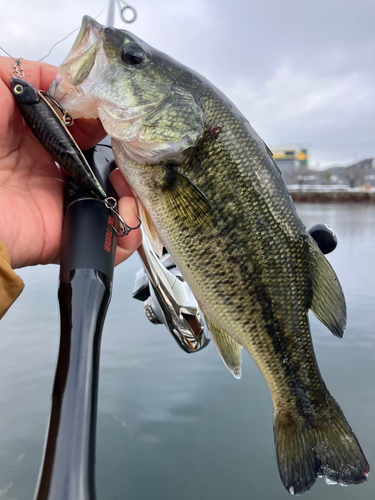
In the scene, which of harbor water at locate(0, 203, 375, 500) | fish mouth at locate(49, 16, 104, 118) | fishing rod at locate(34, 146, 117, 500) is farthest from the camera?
harbor water at locate(0, 203, 375, 500)

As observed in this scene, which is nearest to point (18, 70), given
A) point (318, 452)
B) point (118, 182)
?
point (118, 182)

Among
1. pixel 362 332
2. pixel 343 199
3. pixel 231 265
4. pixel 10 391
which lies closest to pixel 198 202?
pixel 231 265

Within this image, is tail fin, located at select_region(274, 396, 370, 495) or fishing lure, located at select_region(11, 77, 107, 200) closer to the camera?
fishing lure, located at select_region(11, 77, 107, 200)

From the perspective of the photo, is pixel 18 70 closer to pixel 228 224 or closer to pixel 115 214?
pixel 115 214

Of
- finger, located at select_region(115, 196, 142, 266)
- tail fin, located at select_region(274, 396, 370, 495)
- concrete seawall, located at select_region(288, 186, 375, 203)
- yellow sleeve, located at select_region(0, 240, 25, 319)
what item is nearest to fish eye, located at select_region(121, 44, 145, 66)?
finger, located at select_region(115, 196, 142, 266)

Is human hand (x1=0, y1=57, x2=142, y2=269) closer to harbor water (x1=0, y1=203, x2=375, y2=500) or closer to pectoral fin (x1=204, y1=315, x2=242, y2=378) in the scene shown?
pectoral fin (x1=204, y1=315, x2=242, y2=378)

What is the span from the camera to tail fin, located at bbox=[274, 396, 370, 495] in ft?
3.96

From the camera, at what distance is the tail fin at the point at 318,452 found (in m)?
1.21

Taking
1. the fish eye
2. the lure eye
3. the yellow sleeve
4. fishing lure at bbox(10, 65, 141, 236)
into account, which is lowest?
the yellow sleeve

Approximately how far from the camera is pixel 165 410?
242cm

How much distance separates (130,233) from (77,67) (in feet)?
2.02

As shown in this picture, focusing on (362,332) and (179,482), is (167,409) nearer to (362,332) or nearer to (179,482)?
(179,482)

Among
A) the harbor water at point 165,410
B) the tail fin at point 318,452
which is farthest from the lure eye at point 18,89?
the harbor water at point 165,410

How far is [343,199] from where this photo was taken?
21.0 metres
